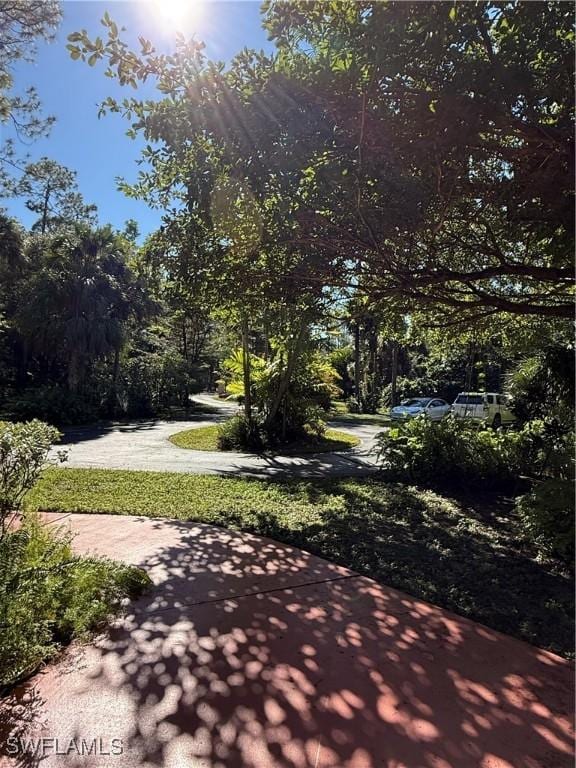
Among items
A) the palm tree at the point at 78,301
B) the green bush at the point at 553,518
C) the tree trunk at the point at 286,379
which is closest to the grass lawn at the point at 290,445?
the tree trunk at the point at 286,379

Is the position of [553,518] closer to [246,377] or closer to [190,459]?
[190,459]

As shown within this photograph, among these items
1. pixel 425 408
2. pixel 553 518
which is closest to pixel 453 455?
pixel 553 518

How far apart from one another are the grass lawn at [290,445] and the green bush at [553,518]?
25.8 ft

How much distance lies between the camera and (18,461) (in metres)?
3.64

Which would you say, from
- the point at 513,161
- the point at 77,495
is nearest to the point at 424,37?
the point at 513,161

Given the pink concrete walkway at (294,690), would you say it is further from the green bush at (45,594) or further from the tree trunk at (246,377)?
the tree trunk at (246,377)

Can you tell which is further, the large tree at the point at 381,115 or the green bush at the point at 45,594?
the large tree at the point at 381,115

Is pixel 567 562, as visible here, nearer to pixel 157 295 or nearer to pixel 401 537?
pixel 401 537

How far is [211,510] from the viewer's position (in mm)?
6191

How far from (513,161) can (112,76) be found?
3.66m

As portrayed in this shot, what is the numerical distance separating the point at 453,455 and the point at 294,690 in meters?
6.02

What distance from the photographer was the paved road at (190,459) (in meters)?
9.70

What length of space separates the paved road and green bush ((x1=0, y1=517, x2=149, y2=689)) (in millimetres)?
4774

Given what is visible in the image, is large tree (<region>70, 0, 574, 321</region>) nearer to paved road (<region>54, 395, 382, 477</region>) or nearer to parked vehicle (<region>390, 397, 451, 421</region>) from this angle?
paved road (<region>54, 395, 382, 477</region>)
